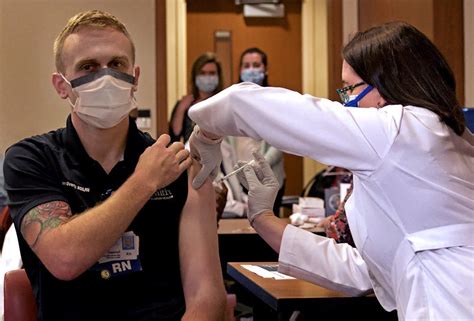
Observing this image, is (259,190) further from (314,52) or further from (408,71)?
(314,52)

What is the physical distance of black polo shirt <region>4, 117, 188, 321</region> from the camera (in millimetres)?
1636

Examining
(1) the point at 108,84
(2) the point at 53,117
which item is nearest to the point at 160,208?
(1) the point at 108,84

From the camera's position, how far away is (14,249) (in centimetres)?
240

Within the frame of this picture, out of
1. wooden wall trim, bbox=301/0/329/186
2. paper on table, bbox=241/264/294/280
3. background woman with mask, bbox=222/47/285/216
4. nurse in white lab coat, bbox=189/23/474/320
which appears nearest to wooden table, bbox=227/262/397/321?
paper on table, bbox=241/264/294/280

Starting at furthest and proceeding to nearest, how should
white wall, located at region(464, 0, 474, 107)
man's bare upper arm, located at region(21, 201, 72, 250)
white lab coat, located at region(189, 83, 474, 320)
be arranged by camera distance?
white wall, located at region(464, 0, 474, 107)
man's bare upper arm, located at region(21, 201, 72, 250)
white lab coat, located at region(189, 83, 474, 320)

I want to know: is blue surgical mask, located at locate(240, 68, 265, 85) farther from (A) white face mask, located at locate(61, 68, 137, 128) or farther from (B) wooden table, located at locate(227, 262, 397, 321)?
(A) white face mask, located at locate(61, 68, 137, 128)

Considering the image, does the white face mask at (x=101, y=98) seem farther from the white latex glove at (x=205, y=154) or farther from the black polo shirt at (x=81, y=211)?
the white latex glove at (x=205, y=154)

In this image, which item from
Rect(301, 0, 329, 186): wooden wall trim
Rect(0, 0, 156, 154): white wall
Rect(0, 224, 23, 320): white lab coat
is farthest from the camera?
Rect(301, 0, 329, 186): wooden wall trim

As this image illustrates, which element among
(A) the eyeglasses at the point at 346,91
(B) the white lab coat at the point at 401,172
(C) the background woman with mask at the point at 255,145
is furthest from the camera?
(C) the background woman with mask at the point at 255,145

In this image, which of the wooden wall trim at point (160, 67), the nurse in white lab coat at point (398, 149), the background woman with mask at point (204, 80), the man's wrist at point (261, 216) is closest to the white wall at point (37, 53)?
the wooden wall trim at point (160, 67)

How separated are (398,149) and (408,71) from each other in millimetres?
208

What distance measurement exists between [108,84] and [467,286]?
3.01ft

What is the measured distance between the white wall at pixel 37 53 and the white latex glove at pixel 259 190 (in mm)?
3425

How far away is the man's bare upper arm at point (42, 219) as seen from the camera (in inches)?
62.4
